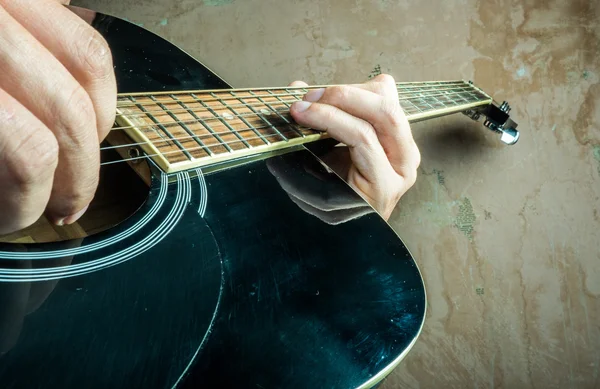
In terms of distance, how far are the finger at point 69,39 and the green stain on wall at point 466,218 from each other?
51.1 inches

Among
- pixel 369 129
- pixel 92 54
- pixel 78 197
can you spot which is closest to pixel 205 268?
pixel 78 197

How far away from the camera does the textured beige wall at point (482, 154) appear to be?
4.82 ft

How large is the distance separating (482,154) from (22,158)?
1516 mm

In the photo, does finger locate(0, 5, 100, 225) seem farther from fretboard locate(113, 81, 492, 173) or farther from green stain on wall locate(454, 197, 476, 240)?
green stain on wall locate(454, 197, 476, 240)

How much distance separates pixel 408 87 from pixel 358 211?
2.09 ft

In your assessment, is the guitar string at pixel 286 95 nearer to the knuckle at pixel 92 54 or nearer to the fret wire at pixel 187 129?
the fret wire at pixel 187 129

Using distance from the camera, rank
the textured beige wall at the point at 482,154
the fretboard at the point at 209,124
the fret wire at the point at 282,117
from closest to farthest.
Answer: the fretboard at the point at 209,124 < the fret wire at the point at 282,117 < the textured beige wall at the point at 482,154

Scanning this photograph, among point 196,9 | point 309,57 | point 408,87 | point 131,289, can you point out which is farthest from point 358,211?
point 196,9

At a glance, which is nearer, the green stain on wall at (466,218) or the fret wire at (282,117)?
the fret wire at (282,117)

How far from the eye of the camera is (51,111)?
1.58 feet

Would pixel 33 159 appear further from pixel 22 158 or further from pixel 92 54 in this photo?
pixel 92 54

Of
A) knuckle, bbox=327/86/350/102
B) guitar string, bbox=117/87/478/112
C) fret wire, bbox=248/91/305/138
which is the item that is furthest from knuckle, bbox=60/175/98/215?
Result: knuckle, bbox=327/86/350/102

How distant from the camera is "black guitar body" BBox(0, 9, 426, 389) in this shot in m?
0.46

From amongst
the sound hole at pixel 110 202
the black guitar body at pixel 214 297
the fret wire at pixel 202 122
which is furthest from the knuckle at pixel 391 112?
the sound hole at pixel 110 202
